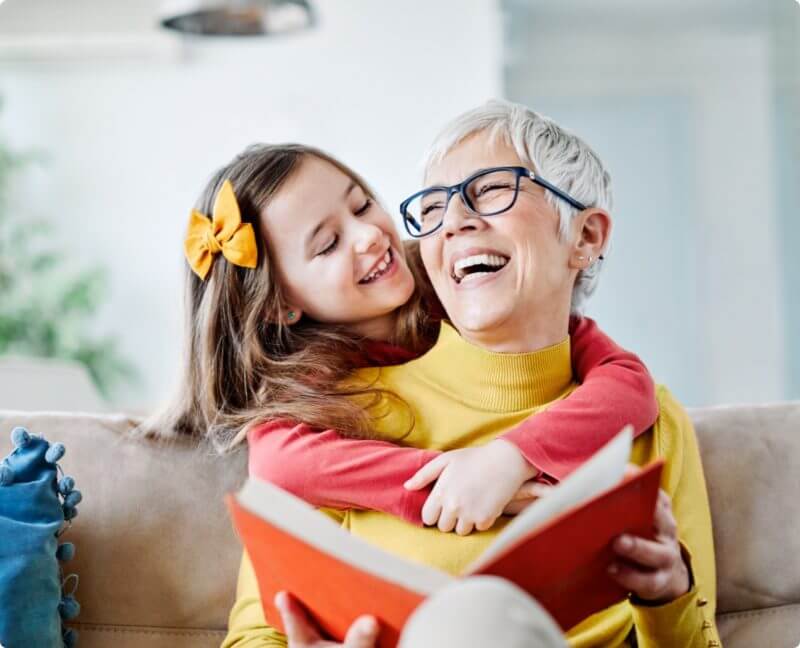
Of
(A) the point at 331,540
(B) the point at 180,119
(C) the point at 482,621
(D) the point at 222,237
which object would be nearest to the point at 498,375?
(D) the point at 222,237

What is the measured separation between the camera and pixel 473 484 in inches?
55.6

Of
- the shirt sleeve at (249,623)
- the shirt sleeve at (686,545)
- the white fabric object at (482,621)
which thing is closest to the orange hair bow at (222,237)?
the shirt sleeve at (249,623)

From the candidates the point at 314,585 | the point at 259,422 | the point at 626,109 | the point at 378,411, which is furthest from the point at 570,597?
the point at 626,109

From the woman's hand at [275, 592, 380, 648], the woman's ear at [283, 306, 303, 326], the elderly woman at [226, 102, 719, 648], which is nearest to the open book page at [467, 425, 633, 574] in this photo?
the woman's hand at [275, 592, 380, 648]

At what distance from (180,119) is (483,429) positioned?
4006mm

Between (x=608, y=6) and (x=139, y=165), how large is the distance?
98.6 inches

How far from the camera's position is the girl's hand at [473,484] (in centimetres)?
141

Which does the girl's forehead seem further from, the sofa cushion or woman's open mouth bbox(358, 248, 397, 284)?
the sofa cushion

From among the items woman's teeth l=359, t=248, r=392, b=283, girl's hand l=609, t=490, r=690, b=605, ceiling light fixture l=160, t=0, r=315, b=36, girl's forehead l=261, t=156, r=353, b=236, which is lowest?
girl's hand l=609, t=490, r=690, b=605

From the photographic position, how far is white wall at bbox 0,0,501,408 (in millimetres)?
5156

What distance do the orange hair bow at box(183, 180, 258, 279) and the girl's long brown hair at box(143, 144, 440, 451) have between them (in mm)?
24

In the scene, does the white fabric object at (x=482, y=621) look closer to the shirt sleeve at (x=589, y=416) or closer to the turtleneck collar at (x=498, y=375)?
the shirt sleeve at (x=589, y=416)

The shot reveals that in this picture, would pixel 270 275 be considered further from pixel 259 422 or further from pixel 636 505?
pixel 636 505

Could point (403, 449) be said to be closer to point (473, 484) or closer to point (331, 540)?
point (473, 484)
